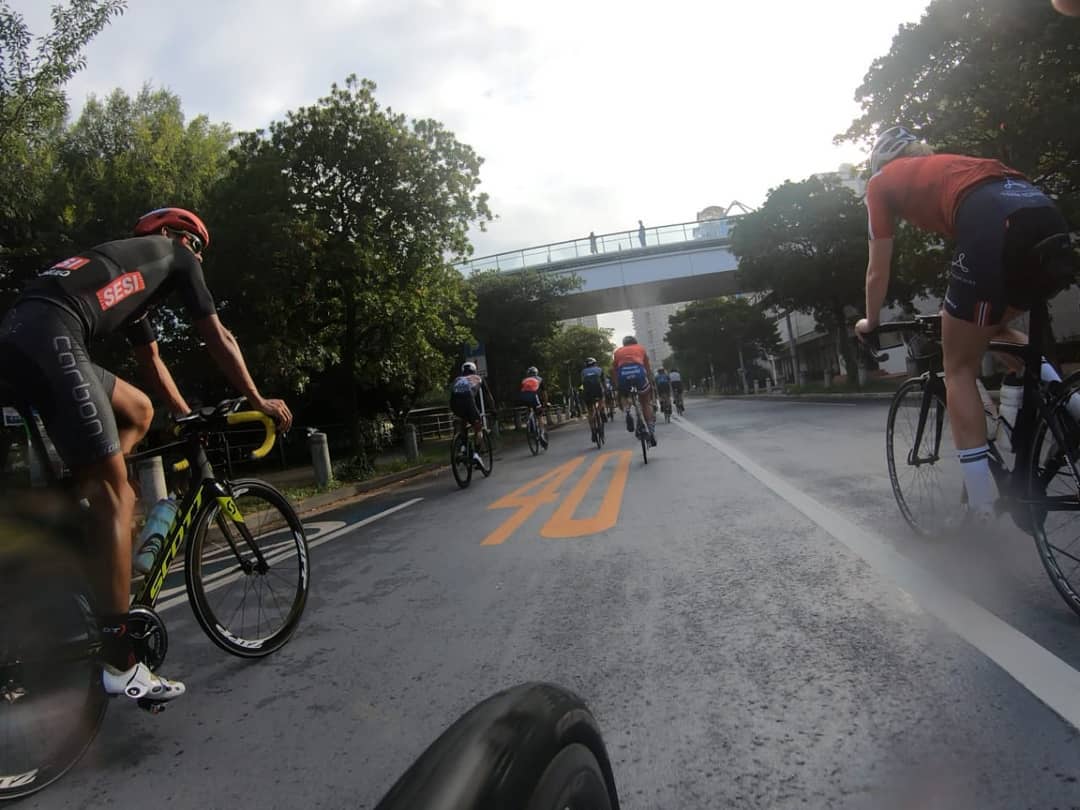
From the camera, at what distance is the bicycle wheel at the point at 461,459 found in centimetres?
980

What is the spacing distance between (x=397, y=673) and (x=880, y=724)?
1762 millimetres

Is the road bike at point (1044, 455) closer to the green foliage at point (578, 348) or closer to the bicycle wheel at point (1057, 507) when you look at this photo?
the bicycle wheel at point (1057, 507)

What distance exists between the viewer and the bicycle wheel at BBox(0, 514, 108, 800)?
219cm

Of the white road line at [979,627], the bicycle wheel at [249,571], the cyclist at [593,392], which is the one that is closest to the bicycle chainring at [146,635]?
the bicycle wheel at [249,571]

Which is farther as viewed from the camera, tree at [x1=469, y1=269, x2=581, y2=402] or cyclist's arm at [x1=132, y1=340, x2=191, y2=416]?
tree at [x1=469, y1=269, x2=581, y2=402]

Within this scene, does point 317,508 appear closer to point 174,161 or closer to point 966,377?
point 966,377

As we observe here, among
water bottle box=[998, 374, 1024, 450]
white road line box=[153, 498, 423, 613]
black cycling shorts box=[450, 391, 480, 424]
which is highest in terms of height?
black cycling shorts box=[450, 391, 480, 424]

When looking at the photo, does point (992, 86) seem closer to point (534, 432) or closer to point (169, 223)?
point (534, 432)

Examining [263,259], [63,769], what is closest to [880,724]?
[63,769]

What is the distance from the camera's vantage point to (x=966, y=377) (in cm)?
298

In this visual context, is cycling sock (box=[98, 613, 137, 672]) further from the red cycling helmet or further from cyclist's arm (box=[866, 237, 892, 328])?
cyclist's arm (box=[866, 237, 892, 328])

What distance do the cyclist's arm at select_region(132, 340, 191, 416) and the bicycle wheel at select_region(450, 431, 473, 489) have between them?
6.56m

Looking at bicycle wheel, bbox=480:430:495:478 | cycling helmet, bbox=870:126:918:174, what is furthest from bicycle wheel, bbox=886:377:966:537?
bicycle wheel, bbox=480:430:495:478

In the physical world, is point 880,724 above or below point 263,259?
below
